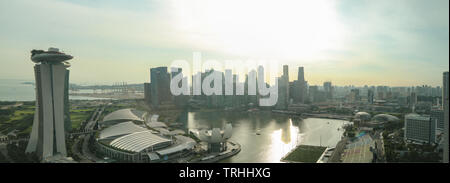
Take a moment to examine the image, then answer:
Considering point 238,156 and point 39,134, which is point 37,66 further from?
point 238,156

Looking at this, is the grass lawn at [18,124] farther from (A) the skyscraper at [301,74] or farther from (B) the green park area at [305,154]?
(A) the skyscraper at [301,74]

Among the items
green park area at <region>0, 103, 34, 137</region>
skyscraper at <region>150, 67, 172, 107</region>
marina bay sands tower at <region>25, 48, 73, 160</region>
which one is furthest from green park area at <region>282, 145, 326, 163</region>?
skyscraper at <region>150, 67, 172, 107</region>

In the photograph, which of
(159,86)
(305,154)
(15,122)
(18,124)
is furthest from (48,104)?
(159,86)

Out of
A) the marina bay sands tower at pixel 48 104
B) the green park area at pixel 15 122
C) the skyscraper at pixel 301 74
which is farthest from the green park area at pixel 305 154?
the skyscraper at pixel 301 74

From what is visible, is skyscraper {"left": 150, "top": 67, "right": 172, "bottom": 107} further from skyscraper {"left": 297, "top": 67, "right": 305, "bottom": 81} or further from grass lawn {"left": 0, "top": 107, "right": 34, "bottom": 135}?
skyscraper {"left": 297, "top": 67, "right": 305, "bottom": 81}

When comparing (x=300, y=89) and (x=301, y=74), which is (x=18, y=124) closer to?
(x=300, y=89)
